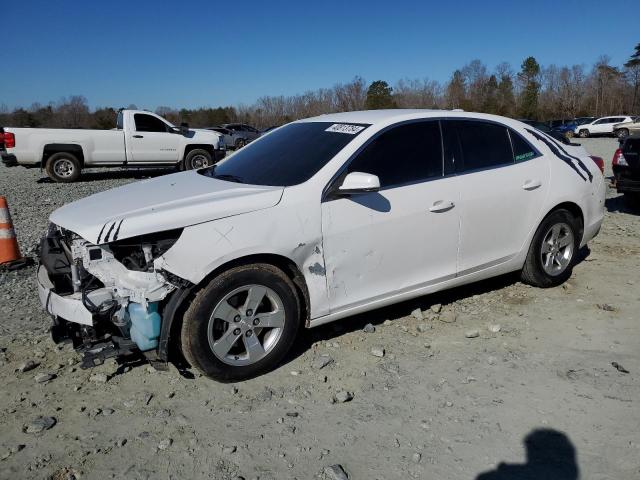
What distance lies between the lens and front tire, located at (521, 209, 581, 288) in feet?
15.7

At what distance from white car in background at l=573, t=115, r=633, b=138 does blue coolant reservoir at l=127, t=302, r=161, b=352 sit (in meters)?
41.1

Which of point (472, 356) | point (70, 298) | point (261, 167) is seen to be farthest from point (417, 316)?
point (70, 298)

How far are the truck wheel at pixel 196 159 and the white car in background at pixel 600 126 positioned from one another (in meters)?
32.5

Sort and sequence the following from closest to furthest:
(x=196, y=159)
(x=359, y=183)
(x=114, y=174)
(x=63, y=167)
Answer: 1. (x=359, y=183)
2. (x=63, y=167)
3. (x=196, y=159)
4. (x=114, y=174)

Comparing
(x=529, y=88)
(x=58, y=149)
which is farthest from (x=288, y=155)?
(x=529, y=88)

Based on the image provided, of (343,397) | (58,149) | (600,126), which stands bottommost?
(343,397)

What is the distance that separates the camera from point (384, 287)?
3.87m

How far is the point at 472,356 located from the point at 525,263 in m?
1.45

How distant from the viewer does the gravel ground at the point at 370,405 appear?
106 inches

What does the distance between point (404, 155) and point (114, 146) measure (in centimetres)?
1223

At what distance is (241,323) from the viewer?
3.34 metres

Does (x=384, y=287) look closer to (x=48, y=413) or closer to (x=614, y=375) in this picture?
(x=614, y=375)

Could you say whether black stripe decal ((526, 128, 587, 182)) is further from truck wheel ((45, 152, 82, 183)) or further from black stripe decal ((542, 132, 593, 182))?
truck wheel ((45, 152, 82, 183))

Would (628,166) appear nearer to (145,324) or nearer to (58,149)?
(145,324)
